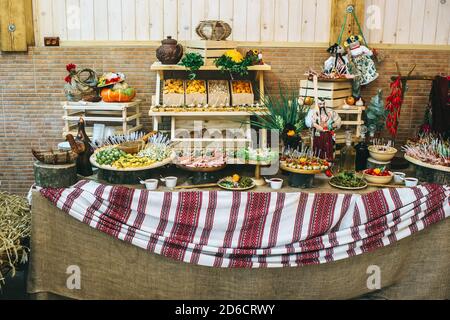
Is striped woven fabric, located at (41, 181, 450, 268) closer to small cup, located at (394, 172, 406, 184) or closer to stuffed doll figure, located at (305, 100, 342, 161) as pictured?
small cup, located at (394, 172, 406, 184)

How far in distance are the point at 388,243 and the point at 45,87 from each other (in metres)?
3.45

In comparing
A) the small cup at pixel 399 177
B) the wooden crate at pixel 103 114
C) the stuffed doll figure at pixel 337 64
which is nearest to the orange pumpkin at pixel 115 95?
the wooden crate at pixel 103 114

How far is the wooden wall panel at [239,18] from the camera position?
183 inches

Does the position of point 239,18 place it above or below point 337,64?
above

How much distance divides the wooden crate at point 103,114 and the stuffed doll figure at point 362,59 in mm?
2006

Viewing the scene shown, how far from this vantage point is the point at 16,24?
182 inches

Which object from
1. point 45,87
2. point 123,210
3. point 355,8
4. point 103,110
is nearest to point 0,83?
point 45,87

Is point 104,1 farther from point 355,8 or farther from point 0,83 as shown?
point 355,8

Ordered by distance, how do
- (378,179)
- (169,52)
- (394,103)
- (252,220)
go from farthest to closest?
(169,52) → (394,103) → (378,179) → (252,220)

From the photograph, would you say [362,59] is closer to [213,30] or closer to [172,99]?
[213,30]

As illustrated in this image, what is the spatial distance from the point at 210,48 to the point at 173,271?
6.16 feet

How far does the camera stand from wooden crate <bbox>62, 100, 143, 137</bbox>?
13.6 feet

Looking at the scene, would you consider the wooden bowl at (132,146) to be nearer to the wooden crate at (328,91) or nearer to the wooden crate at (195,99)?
the wooden crate at (195,99)

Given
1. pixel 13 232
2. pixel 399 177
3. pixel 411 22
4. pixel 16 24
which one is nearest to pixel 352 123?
pixel 399 177
